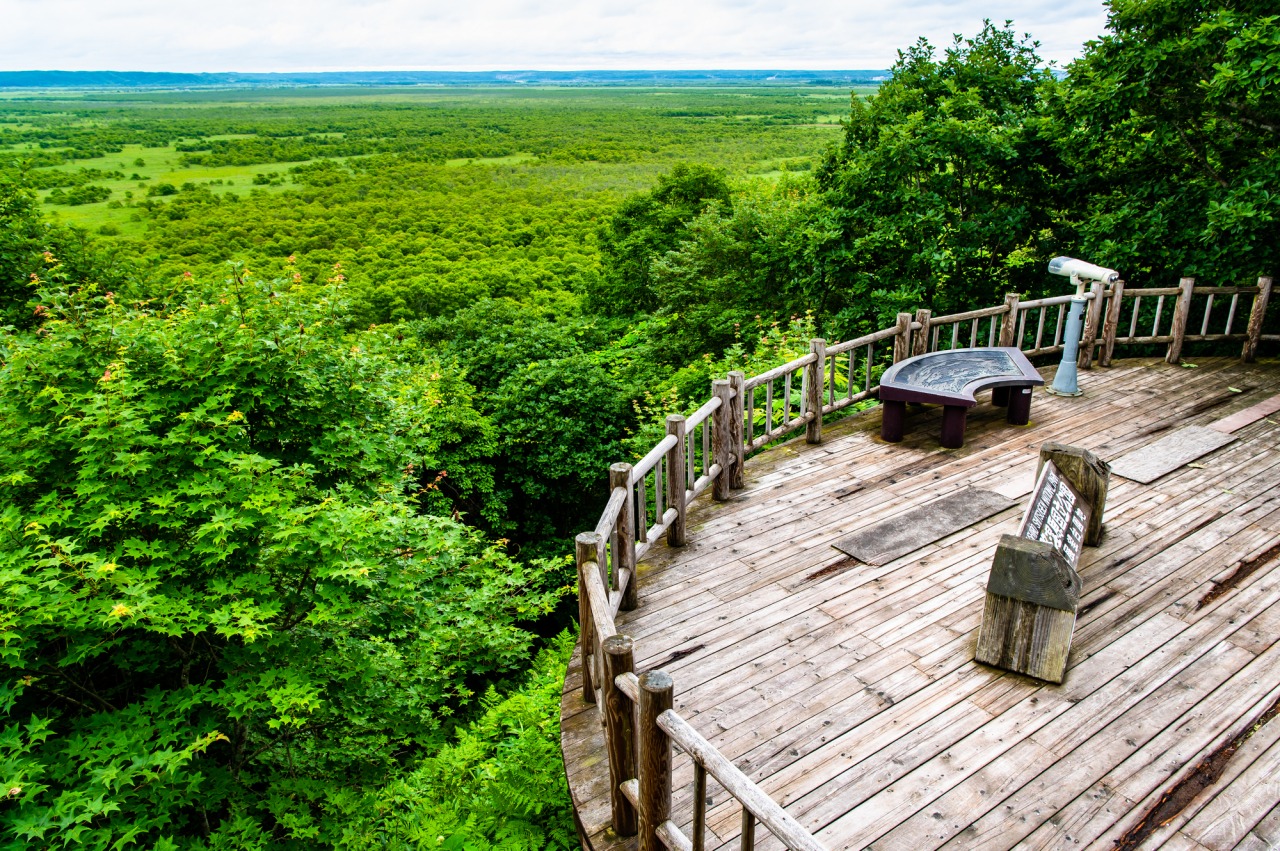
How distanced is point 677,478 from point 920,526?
2009 mm

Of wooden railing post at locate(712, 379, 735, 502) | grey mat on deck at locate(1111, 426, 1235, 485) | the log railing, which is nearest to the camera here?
the log railing

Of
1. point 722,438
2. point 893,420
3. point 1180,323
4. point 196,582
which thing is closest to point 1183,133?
point 1180,323

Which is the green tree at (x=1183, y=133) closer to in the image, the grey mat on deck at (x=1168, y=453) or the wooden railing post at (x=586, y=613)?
the grey mat on deck at (x=1168, y=453)

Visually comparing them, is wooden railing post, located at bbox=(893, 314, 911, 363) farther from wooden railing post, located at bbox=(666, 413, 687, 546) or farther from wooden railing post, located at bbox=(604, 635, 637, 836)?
wooden railing post, located at bbox=(604, 635, 637, 836)

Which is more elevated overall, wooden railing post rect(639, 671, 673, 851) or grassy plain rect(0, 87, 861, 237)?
grassy plain rect(0, 87, 861, 237)

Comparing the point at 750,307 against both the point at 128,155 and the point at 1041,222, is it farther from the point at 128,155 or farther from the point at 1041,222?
the point at 128,155

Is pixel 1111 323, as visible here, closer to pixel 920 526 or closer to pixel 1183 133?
pixel 1183 133

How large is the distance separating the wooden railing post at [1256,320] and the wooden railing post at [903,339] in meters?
4.57

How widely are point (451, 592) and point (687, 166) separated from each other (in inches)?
969

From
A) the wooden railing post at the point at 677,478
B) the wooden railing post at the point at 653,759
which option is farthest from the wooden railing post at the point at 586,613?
the wooden railing post at the point at 677,478

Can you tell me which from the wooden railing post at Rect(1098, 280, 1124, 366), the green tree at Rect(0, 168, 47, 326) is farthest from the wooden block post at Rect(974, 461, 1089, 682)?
the green tree at Rect(0, 168, 47, 326)

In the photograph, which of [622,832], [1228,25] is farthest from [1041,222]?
[622,832]

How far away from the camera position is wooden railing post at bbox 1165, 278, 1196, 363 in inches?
355

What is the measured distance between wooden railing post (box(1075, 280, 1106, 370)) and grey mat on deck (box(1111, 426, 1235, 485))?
6.22ft
